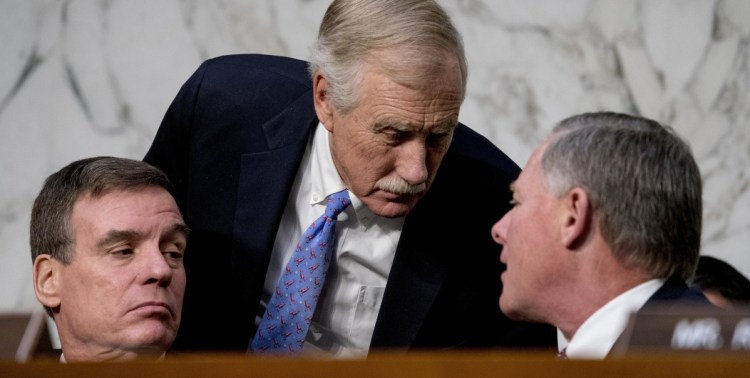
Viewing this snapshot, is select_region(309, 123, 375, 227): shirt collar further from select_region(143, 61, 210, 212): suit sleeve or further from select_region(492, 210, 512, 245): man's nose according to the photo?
select_region(492, 210, 512, 245): man's nose

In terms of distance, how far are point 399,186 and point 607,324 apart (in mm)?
568

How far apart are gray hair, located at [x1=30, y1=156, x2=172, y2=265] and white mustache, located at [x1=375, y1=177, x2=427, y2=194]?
0.37 metres

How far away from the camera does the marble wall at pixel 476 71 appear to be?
317 cm

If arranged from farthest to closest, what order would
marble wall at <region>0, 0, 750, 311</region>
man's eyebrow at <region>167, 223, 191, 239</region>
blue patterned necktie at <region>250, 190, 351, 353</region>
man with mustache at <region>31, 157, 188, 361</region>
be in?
marble wall at <region>0, 0, 750, 311</region> < blue patterned necktie at <region>250, 190, 351, 353</region> < man's eyebrow at <region>167, 223, 191, 239</region> < man with mustache at <region>31, 157, 188, 361</region>

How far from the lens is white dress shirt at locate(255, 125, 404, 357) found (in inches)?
95.6

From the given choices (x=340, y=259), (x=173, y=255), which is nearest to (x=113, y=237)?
(x=173, y=255)

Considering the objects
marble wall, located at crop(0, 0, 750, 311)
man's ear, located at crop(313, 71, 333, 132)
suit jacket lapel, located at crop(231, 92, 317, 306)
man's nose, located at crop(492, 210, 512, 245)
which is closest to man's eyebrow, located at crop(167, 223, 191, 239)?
suit jacket lapel, located at crop(231, 92, 317, 306)

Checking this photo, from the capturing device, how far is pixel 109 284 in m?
2.18

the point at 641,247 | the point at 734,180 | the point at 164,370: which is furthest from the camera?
the point at 734,180

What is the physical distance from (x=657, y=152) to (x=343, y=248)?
72cm

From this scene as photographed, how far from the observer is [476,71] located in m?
3.21

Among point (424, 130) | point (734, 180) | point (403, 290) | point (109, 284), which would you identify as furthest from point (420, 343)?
point (734, 180)

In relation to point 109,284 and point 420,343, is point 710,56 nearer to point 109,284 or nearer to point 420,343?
point 420,343

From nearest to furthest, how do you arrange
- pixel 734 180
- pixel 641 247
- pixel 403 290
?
pixel 641 247, pixel 403 290, pixel 734 180
